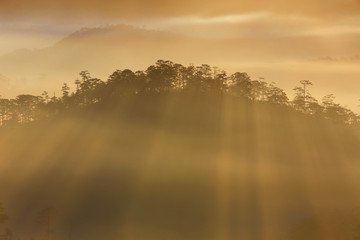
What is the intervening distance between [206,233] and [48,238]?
4232 cm

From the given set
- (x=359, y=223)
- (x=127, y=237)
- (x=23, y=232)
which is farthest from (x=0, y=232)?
(x=359, y=223)

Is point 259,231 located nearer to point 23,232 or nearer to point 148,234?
point 148,234

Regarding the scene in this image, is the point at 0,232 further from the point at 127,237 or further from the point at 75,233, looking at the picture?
the point at 127,237

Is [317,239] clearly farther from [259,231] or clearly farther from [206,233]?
[206,233]

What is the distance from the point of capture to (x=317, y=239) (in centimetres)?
19500

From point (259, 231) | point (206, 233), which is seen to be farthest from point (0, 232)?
point (259, 231)

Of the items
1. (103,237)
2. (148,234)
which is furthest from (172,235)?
(103,237)

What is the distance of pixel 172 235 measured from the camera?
195625mm

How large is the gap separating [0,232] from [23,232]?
6032 millimetres

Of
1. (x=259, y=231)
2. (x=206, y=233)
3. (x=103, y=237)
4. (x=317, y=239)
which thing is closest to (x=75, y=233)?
(x=103, y=237)

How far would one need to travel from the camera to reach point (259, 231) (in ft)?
652

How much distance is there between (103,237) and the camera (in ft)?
637

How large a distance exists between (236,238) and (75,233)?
42826 millimetres

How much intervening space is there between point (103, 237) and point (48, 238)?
567 inches
